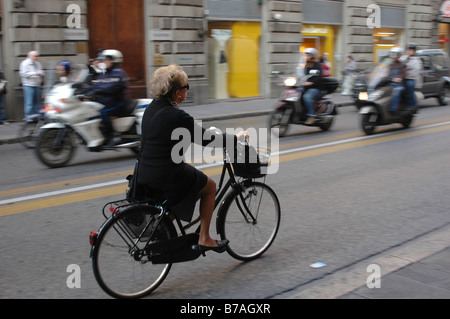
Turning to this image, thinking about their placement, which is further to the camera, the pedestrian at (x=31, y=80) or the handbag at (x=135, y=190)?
the pedestrian at (x=31, y=80)

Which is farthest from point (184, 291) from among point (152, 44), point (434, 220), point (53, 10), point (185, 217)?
point (152, 44)

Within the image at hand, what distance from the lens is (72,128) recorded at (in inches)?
337

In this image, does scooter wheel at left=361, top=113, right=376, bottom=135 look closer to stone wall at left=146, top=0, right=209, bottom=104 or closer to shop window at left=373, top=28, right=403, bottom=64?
stone wall at left=146, top=0, right=209, bottom=104

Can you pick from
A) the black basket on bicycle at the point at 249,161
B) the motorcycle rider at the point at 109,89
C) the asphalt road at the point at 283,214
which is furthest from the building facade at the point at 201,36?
the black basket on bicycle at the point at 249,161

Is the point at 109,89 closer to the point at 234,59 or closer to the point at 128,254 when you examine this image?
the point at 128,254

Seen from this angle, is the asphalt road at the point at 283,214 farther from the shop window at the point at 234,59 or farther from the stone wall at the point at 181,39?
the shop window at the point at 234,59

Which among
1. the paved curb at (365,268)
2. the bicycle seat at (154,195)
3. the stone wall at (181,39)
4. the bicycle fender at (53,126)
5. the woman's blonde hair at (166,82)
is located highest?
the stone wall at (181,39)

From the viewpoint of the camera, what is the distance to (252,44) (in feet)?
67.2

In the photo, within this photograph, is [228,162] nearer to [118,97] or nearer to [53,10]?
[118,97]

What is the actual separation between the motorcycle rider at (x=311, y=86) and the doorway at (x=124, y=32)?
23.3ft

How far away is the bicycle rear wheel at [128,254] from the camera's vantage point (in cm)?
350

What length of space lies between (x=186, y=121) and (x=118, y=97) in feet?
17.8

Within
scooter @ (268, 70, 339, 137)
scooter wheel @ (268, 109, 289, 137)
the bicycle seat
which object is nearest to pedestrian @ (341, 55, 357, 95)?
scooter @ (268, 70, 339, 137)

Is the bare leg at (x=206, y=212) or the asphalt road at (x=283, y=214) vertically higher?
the bare leg at (x=206, y=212)
